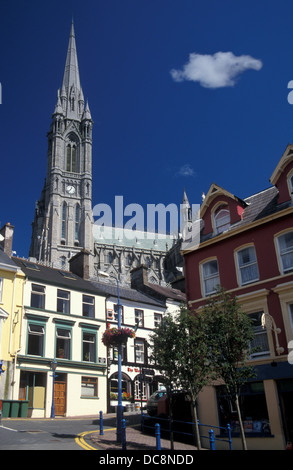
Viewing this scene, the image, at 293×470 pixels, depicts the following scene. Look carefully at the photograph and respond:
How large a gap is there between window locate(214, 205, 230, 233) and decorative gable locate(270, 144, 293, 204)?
285 cm

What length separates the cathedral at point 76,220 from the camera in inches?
3969

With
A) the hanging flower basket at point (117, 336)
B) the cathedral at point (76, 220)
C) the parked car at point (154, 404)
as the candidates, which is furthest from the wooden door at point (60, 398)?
the cathedral at point (76, 220)

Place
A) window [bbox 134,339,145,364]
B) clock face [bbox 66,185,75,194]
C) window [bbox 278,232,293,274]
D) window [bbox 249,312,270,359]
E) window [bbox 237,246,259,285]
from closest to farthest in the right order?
window [bbox 249,312,270,359]
window [bbox 278,232,293,274]
window [bbox 237,246,259,285]
window [bbox 134,339,145,364]
clock face [bbox 66,185,75,194]

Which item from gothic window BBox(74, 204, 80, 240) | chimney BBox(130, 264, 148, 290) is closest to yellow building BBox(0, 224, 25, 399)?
chimney BBox(130, 264, 148, 290)

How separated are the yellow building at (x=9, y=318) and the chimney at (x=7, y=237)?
94.2 inches

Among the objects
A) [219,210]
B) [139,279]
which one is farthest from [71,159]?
[219,210]

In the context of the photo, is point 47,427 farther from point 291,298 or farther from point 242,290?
point 291,298

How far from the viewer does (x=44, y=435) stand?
18.0m

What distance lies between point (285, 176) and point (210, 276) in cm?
573

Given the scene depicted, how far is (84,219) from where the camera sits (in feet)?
343

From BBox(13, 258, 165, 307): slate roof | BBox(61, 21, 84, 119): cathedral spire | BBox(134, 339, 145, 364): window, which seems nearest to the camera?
BBox(13, 258, 165, 307): slate roof

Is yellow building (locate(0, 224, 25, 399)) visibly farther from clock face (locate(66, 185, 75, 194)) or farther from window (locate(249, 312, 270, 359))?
clock face (locate(66, 185, 75, 194))

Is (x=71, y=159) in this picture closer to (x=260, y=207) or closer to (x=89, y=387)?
(x=89, y=387)

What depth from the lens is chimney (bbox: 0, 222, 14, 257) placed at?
3384 centimetres
